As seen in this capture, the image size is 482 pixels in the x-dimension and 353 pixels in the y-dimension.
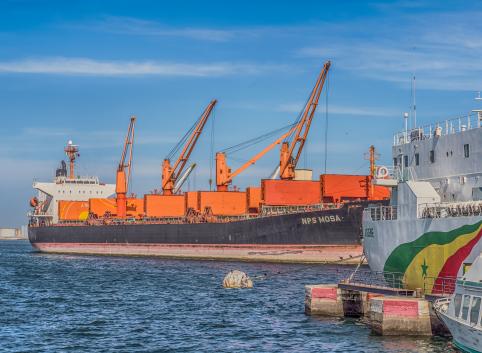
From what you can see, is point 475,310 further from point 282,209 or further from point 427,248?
point 282,209

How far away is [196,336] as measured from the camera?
104 ft

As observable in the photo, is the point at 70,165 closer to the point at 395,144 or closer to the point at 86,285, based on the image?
the point at 86,285

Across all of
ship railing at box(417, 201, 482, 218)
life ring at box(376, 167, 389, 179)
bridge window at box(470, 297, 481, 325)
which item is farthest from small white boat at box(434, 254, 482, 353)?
life ring at box(376, 167, 389, 179)

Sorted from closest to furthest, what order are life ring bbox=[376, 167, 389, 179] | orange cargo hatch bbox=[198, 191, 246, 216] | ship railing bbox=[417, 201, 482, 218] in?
ship railing bbox=[417, 201, 482, 218] → life ring bbox=[376, 167, 389, 179] → orange cargo hatch bbox=[198, 191, 246, 216]

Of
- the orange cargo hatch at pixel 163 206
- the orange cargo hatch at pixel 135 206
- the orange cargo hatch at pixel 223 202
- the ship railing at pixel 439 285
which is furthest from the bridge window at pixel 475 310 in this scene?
Result: the orange cargo hatch at pixel 135 206

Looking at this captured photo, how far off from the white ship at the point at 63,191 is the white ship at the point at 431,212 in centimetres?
9639

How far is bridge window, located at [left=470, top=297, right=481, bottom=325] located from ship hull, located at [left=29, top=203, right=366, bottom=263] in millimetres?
25407

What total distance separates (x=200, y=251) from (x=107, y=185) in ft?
162

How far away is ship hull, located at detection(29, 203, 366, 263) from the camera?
2648 inches

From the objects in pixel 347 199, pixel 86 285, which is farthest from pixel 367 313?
pixel 347 199

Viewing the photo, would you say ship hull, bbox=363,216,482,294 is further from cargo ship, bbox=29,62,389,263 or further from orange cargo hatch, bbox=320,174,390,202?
orange cargo hatch, bbox=320,174,390,202

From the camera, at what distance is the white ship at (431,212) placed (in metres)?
29.9

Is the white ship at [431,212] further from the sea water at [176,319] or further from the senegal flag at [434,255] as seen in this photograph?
the sea water at [176,319]

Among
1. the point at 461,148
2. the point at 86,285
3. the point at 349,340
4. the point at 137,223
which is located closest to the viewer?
the point at 349,340
